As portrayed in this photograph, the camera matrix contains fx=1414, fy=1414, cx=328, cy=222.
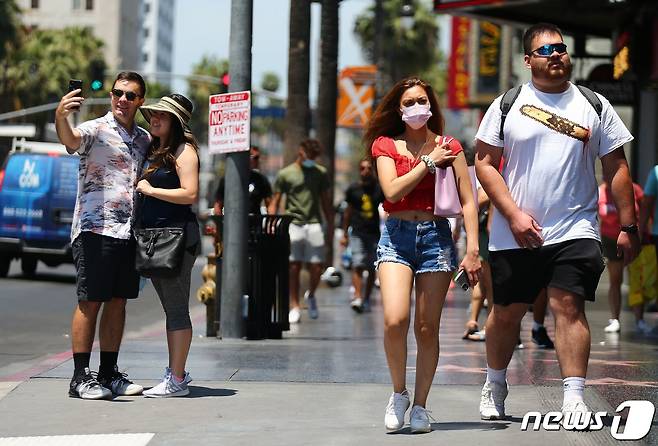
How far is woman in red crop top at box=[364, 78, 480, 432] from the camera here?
688 centimetres

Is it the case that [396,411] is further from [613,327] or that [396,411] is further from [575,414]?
[613,327]

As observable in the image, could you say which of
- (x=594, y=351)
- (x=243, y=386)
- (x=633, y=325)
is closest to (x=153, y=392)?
(x=243, y=386)

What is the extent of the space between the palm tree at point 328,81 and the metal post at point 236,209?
10.6 meters

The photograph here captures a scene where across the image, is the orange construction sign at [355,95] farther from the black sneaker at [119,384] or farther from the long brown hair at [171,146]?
the black sneaker at [119,384]

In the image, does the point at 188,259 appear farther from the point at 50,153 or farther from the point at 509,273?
the point at 50,153

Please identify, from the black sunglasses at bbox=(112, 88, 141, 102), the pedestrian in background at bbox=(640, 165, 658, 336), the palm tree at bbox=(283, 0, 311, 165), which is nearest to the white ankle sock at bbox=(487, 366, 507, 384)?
the black sunglasses at bbox=(112, 88, 141, 102)

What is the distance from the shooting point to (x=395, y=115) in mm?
7250

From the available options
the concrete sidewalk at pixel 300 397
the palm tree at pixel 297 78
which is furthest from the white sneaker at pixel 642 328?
the palm tree at pixel 297 78

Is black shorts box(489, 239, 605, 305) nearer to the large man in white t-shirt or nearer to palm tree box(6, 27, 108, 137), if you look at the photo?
the large man in white t-shirt

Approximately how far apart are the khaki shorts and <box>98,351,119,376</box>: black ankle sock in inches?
265

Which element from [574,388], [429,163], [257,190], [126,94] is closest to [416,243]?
[429,163]

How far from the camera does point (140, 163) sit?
834 cm

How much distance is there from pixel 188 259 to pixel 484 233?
16.1 feet

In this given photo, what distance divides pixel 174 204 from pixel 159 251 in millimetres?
340
